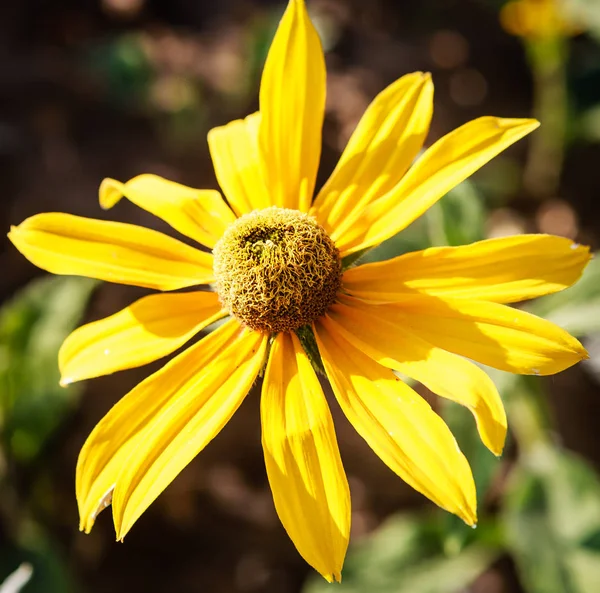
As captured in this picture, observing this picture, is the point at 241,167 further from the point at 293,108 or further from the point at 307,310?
the point at 307,310

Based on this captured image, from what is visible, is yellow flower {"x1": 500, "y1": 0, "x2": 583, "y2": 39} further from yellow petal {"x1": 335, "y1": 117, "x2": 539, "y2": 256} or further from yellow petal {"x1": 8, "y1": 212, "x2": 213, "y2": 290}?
yellow petal {"x1": 8, "y1": 212, "x2": 213, "y2": 290}

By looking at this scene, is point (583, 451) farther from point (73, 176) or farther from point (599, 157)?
point (73, 176)

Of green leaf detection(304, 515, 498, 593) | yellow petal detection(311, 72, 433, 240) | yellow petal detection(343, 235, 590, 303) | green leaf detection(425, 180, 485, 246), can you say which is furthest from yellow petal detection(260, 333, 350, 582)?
green leaf detection(304, 515, 498, 593)

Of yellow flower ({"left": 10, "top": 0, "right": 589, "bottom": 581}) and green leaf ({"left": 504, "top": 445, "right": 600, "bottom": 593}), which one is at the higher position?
yellow flower ({"left": 10, "top": 0, "right": 589, "bottom": 581})

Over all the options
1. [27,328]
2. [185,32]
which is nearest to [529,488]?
[27,328]

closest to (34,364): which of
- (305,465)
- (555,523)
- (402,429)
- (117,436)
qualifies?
(117,436)

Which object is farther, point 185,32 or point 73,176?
point 185,32

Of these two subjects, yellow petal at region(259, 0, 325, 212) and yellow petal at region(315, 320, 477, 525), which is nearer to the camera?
yellow petal at region(315, 320, 477, 525)
